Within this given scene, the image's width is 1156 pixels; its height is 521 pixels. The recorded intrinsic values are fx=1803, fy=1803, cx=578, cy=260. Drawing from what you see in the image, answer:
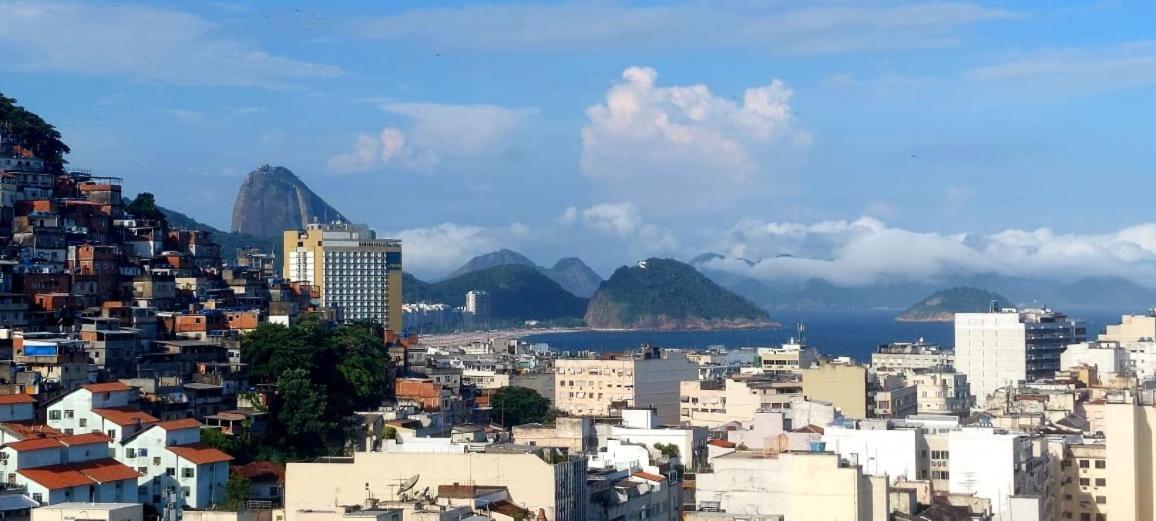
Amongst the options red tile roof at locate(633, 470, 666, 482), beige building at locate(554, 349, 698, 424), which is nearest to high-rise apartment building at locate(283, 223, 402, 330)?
beige building at locate(554, 349, 698, 424)

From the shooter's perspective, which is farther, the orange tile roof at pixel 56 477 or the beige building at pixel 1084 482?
the beige building at pixel 1084 482

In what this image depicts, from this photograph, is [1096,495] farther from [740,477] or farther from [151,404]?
[151,404]

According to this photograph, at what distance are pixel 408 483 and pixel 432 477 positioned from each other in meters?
0.66

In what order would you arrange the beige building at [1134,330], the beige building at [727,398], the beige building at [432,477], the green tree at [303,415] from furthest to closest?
the beige building at [1134,330] < the beige building at [727,398] < the green tree at [303,415] < the beige building at [432,477]

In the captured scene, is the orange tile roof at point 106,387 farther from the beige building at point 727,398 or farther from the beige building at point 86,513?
the beige building at point 727,398

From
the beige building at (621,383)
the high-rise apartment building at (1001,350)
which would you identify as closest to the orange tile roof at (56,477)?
the beige building at (621,383)

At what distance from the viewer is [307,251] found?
463ft

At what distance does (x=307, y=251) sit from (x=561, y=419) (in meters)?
87.5

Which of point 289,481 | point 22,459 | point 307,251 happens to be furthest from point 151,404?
point 307,251

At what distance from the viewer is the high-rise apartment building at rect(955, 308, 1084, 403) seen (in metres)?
101

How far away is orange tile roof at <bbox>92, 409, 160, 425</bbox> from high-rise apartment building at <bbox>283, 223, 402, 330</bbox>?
85.2 metres

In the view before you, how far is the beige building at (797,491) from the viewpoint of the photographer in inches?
1328

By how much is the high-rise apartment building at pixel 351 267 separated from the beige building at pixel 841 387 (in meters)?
66.1

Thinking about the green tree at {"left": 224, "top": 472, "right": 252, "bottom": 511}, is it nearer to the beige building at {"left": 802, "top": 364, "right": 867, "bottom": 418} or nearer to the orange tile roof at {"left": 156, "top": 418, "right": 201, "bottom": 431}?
the orange tile roof at {"left": 156, "top": 418, "right": 201, "bottom": 431}
